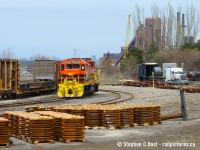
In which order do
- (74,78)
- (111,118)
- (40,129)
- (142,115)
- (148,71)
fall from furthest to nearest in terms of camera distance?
(148,71)
(74,78)
(142,115)
(111,118)
(40,129)

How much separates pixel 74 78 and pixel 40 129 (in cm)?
2256

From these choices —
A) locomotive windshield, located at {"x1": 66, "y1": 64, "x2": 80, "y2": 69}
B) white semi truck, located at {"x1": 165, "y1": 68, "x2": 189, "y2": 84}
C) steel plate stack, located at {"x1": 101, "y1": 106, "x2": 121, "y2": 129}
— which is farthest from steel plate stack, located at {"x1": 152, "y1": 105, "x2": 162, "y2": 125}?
white semi truck, located at {"x1": 165, "y1": 68, "x2": 189, "y2": 84}

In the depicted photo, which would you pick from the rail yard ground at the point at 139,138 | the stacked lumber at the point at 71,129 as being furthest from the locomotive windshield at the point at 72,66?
the stacked lumber at the point at 71,129

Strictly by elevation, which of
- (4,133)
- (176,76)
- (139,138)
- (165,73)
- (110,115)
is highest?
(165,73)

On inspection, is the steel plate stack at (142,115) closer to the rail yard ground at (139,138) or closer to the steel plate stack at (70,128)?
the rail yard ground at (139,138)

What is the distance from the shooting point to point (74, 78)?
124ft

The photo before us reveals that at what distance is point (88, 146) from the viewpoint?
14867mm

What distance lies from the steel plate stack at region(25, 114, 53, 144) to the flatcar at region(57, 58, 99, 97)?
2200 centimetres

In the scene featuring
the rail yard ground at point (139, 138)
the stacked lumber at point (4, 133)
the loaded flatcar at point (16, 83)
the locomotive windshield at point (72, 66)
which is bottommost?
the rail yard ground at point (139, 138)

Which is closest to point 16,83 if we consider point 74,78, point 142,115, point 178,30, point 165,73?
point 74,78

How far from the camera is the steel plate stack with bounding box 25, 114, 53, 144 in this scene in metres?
15.1

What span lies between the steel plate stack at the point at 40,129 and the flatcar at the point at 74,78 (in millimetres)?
22001

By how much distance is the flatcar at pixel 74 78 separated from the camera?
123 feet

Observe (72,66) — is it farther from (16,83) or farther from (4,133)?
(4,133)
